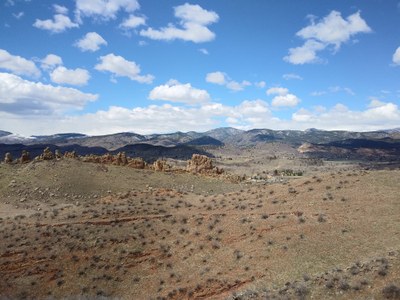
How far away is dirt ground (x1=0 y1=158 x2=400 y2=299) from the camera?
65.7ft

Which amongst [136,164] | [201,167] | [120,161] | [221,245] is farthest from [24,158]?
[221,245]

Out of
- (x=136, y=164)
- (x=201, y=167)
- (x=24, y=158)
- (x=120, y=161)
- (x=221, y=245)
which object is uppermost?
(x=24, y=158)

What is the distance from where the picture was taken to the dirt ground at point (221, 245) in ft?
65.7

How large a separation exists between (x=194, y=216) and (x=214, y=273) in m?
10.5

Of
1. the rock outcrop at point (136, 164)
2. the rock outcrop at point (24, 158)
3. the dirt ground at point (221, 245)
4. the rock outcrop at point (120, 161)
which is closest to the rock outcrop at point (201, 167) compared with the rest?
the rock outcrop at point (136, 164)

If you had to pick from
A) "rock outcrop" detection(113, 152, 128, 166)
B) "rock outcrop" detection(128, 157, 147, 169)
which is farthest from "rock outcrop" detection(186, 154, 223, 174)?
"rock outcrop" detection(113, 152, 128, 166)

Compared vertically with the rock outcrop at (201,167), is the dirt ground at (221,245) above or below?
below

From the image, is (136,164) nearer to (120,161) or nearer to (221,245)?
(120,161)

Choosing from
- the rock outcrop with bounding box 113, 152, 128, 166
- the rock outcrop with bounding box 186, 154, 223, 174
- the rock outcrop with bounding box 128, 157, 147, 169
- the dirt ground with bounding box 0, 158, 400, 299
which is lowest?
the dirt ground with bounding box 0, 158, 400, 299

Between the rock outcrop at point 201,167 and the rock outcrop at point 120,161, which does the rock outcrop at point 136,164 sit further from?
the rock outcrop at point 201,167

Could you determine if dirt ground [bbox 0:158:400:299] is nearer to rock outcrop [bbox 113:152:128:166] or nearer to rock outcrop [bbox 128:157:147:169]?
rock outcrop [bbox 128:157:147:169]

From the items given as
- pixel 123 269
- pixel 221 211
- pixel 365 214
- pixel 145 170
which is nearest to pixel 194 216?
pixel 221 211

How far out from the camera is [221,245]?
90.9 feet

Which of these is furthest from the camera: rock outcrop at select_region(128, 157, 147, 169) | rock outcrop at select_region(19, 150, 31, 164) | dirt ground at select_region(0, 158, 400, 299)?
rock outcrop at select_region(128, 157, 147, 169)
